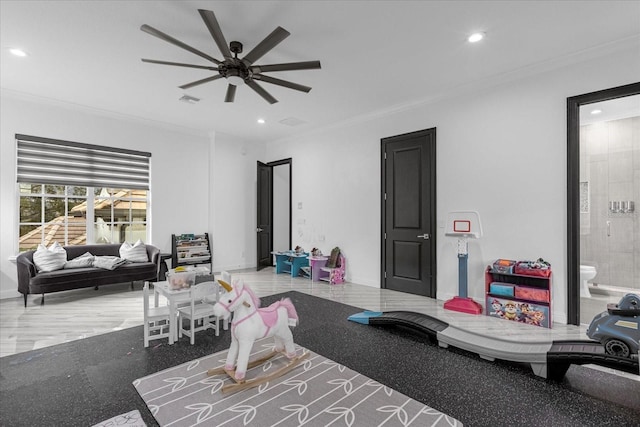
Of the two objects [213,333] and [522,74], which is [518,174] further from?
[213,333]

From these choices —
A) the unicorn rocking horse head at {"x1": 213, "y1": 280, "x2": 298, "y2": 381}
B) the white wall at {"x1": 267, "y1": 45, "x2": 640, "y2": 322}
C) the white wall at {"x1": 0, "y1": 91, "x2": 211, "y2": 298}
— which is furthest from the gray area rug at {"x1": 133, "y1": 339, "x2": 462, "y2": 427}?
the white wall at {"x1": 0, "y1": 91, "x2": 211, "y2": 298}

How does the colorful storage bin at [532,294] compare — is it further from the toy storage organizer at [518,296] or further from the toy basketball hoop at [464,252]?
the toy basketball hoop at [464,252]

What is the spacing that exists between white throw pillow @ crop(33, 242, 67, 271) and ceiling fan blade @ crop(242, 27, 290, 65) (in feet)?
13.2

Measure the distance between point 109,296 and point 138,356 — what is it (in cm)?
258

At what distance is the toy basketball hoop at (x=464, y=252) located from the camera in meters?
4.02

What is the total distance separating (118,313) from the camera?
400 centimetres

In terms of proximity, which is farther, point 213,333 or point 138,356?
point 213,333

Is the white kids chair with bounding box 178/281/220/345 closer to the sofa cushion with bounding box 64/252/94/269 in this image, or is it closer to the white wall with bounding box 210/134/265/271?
the sofa cushion with bounding box 64/252/94/269

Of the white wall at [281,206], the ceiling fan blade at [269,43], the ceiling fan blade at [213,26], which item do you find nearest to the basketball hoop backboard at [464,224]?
the ceiling fan blade at [269,43]

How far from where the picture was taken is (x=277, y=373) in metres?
2.38

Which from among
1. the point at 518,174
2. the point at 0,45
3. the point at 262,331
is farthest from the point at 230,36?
the point at 518,174

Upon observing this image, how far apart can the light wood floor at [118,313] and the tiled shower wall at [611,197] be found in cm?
60

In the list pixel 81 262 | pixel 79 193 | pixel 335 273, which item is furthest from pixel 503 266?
pixel 79 193

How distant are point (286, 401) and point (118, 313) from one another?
3005 mm
